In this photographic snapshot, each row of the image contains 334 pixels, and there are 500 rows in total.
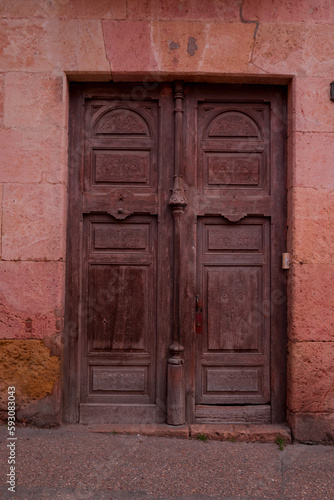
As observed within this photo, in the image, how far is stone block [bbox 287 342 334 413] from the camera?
3.27m

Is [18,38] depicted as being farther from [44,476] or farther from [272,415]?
[272,415]

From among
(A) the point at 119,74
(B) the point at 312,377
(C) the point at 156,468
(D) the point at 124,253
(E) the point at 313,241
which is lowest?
(C) the point at 156,468

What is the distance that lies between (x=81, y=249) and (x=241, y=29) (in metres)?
2.30

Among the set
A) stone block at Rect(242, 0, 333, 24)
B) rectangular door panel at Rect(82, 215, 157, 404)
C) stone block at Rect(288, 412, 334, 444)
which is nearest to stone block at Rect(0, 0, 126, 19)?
stone block at Rect(242, 0, 333, 24)

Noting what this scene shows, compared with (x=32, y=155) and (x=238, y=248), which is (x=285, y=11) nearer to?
(x=238, y=248)

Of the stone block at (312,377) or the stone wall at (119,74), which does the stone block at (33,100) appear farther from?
the stone block at (312,377)

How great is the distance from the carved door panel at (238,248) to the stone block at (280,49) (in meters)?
0.24

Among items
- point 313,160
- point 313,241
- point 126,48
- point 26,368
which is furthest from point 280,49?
point 26,368

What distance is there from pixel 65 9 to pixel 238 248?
8.15 ft

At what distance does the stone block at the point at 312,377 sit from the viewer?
327cm

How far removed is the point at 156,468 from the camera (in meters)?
2.77

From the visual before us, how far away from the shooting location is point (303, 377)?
10.8ft

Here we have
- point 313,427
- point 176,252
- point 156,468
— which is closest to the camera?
point 156,468

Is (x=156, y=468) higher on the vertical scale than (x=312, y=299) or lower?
lower
